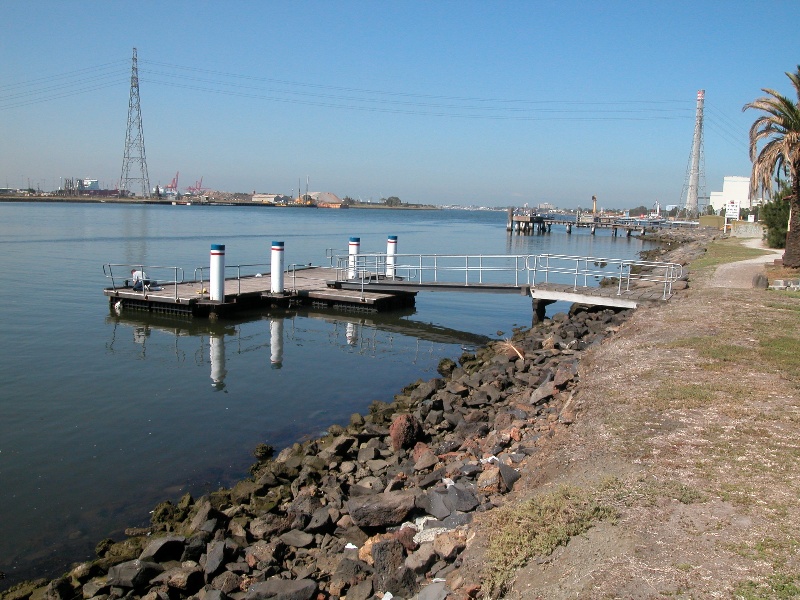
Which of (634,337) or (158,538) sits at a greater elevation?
(634,337)

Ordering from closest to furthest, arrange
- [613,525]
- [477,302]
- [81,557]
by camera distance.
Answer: [613,525] → [81,557] → [477,302]

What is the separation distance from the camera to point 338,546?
25.0 ft

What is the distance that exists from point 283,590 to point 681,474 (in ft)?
13.4

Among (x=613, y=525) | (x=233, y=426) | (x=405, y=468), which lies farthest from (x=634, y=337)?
(x=613, y=525)

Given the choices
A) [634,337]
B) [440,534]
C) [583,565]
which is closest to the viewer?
[583,565]

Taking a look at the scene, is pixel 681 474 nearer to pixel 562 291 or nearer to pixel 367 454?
pixel 367 454

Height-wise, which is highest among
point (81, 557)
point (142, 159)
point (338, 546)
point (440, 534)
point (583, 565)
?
point (142, 159)

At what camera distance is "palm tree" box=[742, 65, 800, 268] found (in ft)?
79.1

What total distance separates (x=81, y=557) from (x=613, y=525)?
20.8 ft

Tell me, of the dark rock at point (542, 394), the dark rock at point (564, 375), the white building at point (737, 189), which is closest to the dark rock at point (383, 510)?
the dark rock at point (542, 394)

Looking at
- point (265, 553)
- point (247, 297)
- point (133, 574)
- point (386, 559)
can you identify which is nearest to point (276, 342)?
point (247, 297)

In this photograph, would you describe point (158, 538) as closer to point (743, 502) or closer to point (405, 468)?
point (405, 468)

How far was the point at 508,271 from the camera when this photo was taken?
4297cm

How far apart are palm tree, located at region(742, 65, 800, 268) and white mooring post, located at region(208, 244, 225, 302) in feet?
64.2
